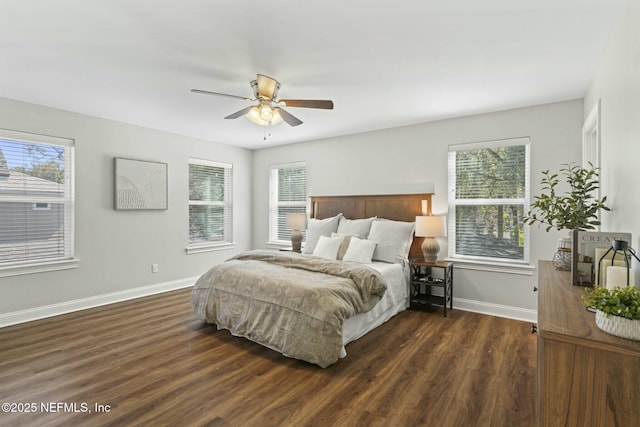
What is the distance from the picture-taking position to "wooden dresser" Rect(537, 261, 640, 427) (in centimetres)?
103

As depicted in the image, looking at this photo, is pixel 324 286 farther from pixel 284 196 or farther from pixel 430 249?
pixel 284 196

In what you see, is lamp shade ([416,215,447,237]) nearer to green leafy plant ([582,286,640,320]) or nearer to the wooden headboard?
the wooden headboard

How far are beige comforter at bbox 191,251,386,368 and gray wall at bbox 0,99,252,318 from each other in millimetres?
1590

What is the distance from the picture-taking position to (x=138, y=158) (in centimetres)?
460

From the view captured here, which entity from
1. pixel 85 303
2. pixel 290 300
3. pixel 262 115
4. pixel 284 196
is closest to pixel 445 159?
pixel 262 115

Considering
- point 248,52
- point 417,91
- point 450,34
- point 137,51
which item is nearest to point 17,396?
point 137,51

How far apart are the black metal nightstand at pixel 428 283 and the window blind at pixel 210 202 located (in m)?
3.40

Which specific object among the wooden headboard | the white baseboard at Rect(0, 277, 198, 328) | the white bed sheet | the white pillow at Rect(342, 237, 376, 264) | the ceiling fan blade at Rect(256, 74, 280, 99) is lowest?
the white baseboard at Rect(0, 277, 198, 328)

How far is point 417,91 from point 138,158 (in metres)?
3.81

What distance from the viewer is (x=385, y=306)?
3.48 m

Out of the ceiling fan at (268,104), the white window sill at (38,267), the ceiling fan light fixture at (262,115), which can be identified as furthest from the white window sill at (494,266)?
the white window sill at (38,267)

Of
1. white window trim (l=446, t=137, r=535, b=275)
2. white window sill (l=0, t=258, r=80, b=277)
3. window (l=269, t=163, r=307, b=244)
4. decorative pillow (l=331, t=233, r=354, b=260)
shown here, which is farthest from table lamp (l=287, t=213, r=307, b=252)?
white window sill (l=0, t=258, r=80, b=277)

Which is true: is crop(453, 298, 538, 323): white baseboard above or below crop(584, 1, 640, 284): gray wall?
below

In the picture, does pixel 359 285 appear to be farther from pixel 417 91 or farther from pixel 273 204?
pixel 273 204
